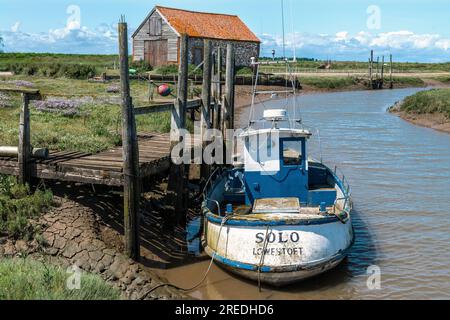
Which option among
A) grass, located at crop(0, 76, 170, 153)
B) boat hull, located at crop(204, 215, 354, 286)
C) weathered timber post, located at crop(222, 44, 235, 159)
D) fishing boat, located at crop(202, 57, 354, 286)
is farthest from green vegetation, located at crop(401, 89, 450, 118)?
boat hull, located at crop(204, 215, 354, 286)

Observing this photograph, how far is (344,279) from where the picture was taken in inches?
440

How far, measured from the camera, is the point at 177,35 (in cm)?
4522

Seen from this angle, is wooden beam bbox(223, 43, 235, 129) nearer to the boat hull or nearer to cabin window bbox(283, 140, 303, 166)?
cabin window bbox(283, 140, 303, 166)

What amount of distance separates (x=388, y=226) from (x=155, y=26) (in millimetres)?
36569

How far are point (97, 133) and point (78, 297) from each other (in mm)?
8906

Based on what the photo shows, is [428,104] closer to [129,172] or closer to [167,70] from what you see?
[167,70]

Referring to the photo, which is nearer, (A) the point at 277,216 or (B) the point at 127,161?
(B) the point at 127,161

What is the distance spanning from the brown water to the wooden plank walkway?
238cm

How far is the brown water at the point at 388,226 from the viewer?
34.8 feet

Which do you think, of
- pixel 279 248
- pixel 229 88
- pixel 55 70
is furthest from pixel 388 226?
pixel 55 70

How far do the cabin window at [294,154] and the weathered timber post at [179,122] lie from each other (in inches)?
103

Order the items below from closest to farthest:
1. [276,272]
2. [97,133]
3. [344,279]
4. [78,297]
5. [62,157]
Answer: [78,297] < [276,272] < [344,279] < [62,157] < [97,133]
